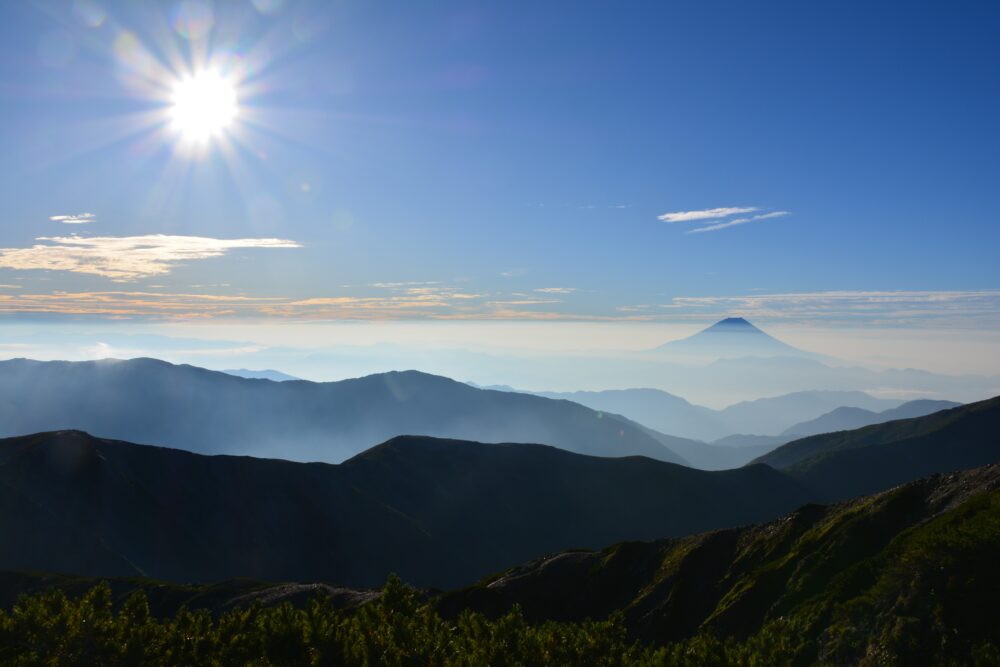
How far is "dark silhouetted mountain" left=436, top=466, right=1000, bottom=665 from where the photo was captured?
41.7 m

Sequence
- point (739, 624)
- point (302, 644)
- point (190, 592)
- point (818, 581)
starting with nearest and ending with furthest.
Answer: point (302, 644) < point (818, 581) < point (739, 624) < point (190, 592)

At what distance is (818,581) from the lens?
68.6 meters

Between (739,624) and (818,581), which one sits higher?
(818,581)

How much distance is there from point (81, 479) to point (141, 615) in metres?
154

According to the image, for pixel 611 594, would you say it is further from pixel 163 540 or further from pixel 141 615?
pixel 163 540

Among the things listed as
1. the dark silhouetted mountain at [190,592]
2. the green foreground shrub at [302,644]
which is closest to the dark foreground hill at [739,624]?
the green foreground shrub at [302,644]

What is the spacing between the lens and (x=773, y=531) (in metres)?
89.2

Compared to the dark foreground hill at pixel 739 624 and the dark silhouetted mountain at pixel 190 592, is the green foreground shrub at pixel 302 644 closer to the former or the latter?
the dark foreground hill at pixel 739 624

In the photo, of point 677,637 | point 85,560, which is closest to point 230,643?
point 677,637

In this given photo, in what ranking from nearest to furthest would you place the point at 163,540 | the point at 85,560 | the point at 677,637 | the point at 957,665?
the point at 957,665, the point at 677,637, the point at 85,560, the point at 163,540

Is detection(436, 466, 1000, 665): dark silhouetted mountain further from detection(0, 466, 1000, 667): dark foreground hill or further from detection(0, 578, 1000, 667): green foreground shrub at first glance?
detection(0, 578, 1000, 667): green foreground shrub

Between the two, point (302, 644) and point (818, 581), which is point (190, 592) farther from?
point (818, 581)

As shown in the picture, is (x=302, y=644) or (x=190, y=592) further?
(x=190, y=592)

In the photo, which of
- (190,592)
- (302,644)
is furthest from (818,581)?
(190,592)
